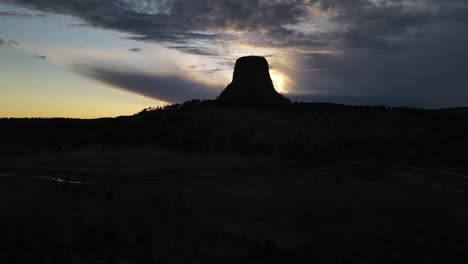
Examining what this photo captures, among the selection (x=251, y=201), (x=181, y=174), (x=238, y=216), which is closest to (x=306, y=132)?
(x=181, y=174)

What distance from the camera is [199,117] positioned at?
155ft

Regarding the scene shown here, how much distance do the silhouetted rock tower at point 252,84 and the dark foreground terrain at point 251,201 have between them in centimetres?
2082

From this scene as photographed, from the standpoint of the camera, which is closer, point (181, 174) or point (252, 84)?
point (181, 174)

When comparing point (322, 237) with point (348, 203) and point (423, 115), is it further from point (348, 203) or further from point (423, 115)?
point (423, 115)

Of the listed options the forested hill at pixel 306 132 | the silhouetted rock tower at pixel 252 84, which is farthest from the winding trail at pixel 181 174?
the silhouetted rock tower at pixel 252 84

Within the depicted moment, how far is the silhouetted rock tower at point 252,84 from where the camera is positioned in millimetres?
57938

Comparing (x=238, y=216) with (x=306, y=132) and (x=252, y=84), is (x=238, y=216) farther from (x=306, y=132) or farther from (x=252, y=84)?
(x=252, y=84)

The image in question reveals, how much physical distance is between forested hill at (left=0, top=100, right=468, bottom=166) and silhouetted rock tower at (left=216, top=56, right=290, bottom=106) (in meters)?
5.43

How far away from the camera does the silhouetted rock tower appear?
57.9 meters

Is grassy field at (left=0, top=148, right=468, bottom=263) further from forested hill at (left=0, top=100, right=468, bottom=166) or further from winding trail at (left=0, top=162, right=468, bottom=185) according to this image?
forested hill at (left=0, top=100, right=468, bottom=166)

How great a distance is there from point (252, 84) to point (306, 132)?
2079 centimetres

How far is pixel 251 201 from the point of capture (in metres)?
19.2

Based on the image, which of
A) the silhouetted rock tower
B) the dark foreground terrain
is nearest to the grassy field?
the dark foreground terrain

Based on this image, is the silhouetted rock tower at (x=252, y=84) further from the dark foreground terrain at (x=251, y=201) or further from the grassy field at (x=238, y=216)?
the grassy field at (x=238, y=216)
